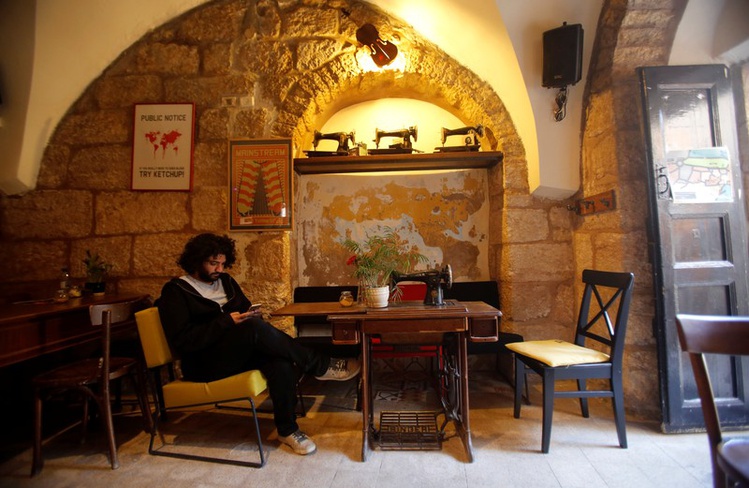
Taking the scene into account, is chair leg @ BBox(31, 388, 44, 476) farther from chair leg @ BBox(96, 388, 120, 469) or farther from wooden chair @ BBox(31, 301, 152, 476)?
chair leg @ BBox(96, 388, 120, 469)

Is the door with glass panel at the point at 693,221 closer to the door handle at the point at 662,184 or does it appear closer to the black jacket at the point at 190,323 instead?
the door handle at the point at 662,184

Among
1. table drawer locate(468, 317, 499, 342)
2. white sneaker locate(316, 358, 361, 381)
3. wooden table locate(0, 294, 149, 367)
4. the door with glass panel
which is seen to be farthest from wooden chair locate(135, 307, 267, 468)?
the door with glass panel

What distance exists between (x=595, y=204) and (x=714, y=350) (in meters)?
1.80

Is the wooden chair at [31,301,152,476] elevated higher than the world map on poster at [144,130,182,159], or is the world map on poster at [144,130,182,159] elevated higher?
the world map on poster at [144,130,182,159]

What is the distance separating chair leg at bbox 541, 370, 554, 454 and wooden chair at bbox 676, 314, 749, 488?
87 cm

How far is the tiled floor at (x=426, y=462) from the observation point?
1818mm

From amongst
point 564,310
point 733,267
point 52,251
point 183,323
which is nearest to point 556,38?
point 733,267

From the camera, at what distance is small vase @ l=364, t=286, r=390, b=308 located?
2.21 m

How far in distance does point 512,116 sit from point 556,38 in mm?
690

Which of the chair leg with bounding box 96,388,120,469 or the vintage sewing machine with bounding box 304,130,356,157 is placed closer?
the chair leg with bounding box 96,388,120,469

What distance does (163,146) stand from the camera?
321cm

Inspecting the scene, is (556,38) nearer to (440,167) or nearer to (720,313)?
(440,167)

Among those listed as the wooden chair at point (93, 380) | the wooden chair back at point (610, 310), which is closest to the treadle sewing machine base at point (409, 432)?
the wooden chair back at point (610, 310)

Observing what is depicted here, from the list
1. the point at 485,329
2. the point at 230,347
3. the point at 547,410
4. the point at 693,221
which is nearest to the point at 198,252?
the point at 230,347
